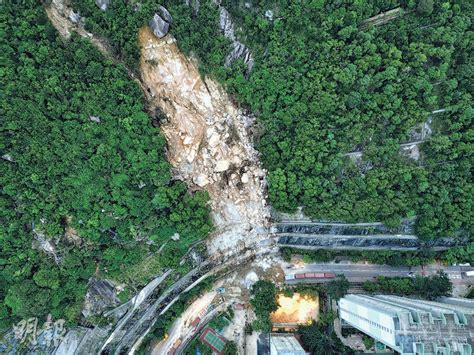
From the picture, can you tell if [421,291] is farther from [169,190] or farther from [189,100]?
[189,100]

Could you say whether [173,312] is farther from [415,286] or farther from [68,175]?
[415,286]

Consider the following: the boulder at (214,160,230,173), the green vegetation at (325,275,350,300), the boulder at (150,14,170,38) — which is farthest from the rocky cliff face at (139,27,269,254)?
the green vegetation at (325,275,350,300)

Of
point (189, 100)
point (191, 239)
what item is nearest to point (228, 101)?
point (189, 100)

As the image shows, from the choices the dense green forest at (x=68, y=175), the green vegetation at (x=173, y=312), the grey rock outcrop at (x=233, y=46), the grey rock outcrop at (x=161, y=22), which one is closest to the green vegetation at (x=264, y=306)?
the green vegetation at (x=173, y=312)

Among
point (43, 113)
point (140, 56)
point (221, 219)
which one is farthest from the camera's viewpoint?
point (221, 219)

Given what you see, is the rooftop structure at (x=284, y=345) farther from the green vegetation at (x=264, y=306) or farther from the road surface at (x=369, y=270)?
the road surface at (x=369, y=270)

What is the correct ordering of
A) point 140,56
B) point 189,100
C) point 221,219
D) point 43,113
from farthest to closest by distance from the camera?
point 221,219 → point 189,100 → point 140,56 → point 43,113

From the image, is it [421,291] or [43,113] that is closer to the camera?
[43,113]
